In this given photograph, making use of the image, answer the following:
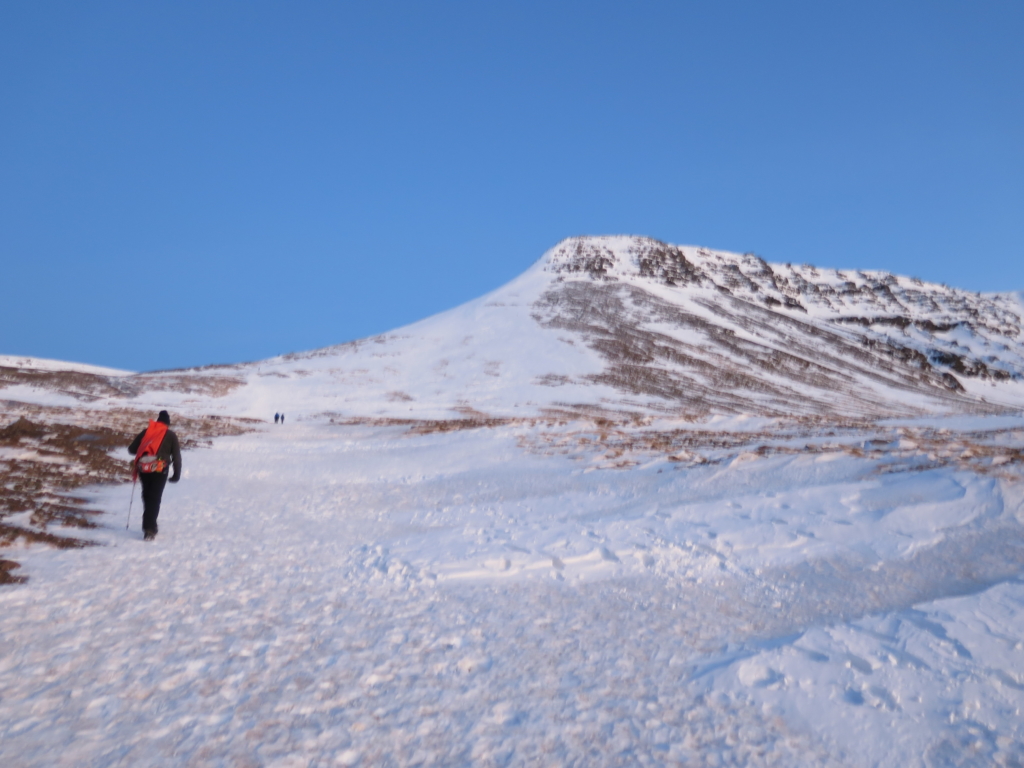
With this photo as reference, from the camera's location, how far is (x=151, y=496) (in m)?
11.4

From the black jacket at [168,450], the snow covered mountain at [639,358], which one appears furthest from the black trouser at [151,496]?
the snow covered mountain at [639,358]

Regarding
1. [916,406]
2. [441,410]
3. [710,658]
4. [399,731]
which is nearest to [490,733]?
[399,731]

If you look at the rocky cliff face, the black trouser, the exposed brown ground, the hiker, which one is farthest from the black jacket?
the rocky cliff face

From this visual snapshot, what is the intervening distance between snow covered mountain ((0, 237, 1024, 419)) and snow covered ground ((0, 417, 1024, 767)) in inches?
1440

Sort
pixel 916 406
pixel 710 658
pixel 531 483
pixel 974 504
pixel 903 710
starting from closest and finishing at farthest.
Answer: pixel 903 710 → pixel 710 658 → pixel 974 504 → pixel 531 483 → pixel 916 406

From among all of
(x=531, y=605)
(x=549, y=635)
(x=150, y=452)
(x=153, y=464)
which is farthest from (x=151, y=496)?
(x=549, y=635)

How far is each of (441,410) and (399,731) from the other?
6538cm

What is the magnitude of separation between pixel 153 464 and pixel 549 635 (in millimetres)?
8398

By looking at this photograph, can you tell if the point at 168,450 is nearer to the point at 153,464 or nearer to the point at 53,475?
the point at 153,464

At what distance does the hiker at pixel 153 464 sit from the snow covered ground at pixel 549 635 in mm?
495

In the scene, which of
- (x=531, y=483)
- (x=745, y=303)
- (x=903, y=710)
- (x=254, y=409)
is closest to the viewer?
(x=903, y=710)

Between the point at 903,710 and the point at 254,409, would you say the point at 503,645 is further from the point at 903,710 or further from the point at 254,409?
the point at 254,409

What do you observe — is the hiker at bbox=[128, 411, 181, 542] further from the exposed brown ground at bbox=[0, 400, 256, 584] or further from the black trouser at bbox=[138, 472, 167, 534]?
the exposed brown ground at bbox=[0, 400, 256, 584]

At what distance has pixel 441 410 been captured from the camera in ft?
230
